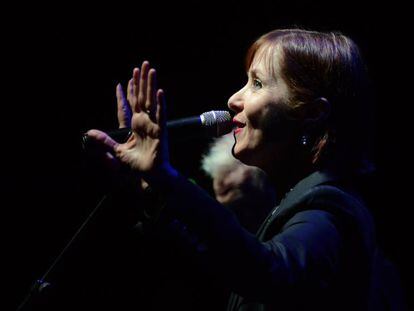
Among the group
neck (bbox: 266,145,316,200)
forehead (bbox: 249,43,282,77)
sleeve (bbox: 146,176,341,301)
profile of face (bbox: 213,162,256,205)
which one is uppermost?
forehead (bbox: 249,43,282,77)

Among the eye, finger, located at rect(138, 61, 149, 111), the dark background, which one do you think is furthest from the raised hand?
the dark background

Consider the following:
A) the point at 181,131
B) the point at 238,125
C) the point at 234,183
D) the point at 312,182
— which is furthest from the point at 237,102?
the point at 234,183

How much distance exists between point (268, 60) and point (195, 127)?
1.06 ft

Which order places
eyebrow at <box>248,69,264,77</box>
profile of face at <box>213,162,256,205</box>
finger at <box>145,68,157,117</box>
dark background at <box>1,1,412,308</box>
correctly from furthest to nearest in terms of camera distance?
dark background at <box>1,1,412,308</box> → profile of face at <box>213,162,256,205</box> → eyebrow at <box>248,69,264,77</box> → finger at <box>145,68,157,117</box>

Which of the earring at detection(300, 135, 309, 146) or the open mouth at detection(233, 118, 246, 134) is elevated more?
the open mouth at detection(233, 118, 246, 134)

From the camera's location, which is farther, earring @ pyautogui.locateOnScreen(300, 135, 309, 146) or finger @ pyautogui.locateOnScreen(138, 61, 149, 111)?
earring @ pyautogui.locateOnScreen(300, 135, 309, 146)

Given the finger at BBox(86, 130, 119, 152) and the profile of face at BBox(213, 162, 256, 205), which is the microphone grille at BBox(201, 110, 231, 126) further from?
the profile of face at BBox(213, 162, 256, 205)

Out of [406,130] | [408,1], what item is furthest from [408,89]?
[408,1]

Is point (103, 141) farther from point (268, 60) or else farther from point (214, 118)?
point (268, 60)

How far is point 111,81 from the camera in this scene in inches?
131

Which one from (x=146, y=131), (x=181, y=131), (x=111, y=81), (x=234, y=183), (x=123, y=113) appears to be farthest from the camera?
(x=111, y=81)

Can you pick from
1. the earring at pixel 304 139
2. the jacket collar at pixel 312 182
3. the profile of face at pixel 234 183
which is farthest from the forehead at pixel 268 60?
the profile of face at pixel 234 183

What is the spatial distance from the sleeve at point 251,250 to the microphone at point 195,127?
0.40 metres

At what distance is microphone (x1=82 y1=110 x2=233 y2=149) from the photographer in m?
1.35
